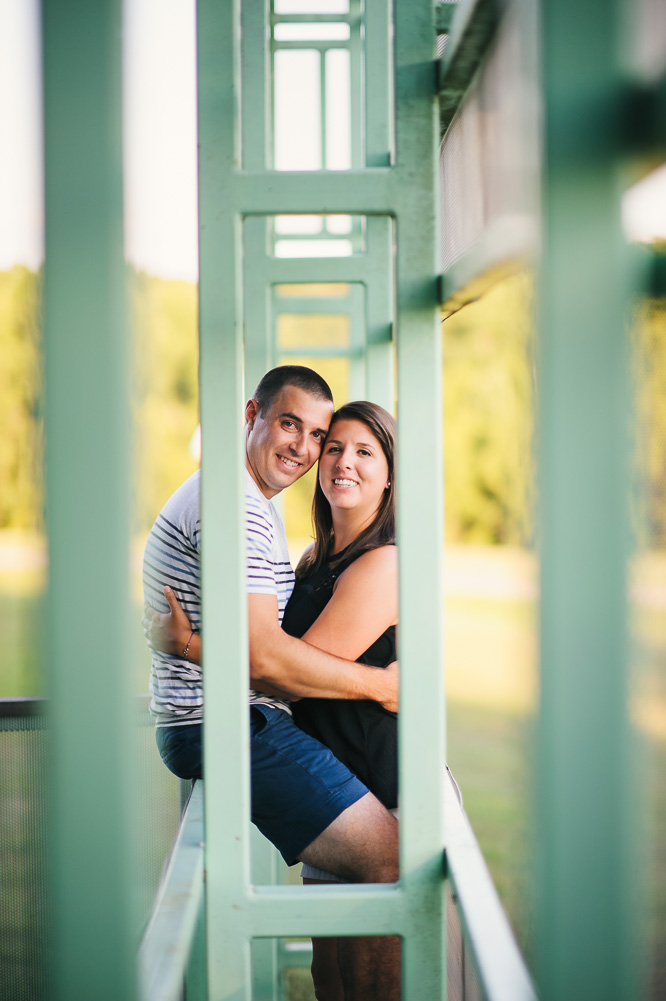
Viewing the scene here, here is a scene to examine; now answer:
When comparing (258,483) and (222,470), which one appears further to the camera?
(258,483)

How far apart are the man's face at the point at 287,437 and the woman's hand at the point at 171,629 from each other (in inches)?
20.0

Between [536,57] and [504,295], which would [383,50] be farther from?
[536,57]

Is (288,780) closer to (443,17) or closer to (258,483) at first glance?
(258,483)

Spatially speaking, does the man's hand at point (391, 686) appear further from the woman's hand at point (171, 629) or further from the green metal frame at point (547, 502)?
the green metal frame at point (547, 502)

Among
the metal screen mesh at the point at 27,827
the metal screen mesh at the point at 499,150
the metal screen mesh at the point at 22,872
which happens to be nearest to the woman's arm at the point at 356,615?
the metal screen mesh at the point at 27,827

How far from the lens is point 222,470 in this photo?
160 cm

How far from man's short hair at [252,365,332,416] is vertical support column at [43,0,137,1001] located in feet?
5.66

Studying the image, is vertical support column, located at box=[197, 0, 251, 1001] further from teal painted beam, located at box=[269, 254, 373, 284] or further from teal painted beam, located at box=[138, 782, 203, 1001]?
teal painted beam, located at box=[269, 254, 373, 284]

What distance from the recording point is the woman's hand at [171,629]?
85.4 inches

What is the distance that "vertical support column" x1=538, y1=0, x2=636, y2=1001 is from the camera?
0.78 m

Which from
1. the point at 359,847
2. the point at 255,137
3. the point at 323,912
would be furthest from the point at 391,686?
the point at 255,137

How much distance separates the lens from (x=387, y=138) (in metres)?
2.46

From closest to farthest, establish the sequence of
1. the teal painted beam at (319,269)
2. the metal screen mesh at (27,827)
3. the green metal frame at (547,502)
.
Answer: the green metal frame at (547,502), the metal screen mesh at (27,827), the teal painted beam at (319,269)

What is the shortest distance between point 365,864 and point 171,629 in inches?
29.1
